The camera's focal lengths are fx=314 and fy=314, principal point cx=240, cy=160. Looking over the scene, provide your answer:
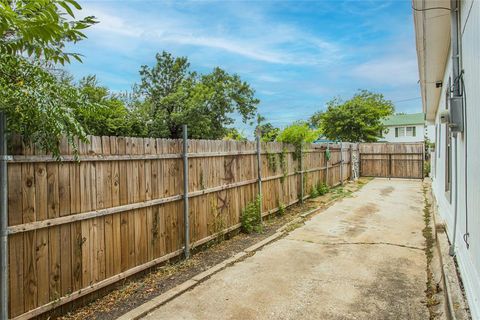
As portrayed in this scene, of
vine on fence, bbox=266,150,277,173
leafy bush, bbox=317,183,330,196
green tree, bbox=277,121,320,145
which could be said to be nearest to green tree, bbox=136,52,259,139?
leafy bush, bbox=317,183,330,196

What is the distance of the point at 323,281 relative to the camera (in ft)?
13.3

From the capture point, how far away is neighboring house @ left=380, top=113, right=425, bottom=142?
37.0 meters

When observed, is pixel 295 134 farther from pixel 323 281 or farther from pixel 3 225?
pixel 3 225

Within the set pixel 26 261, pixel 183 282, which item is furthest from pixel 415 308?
pixel 26 261

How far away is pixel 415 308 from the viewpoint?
3.31m

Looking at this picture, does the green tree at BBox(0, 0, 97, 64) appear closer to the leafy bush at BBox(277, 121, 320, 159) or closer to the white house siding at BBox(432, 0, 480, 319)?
the white house siding at BBox(432, 0, 480, 319)

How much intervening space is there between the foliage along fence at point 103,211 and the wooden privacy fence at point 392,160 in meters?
13.9

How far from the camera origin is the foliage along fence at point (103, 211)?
2.82 m

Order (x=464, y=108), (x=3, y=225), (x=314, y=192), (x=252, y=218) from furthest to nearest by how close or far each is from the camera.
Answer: (x=314, y=192)
(x=252, y=218)
(x=464, y=108)
(x=3, y=225)

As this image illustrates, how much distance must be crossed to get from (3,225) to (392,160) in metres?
18.0

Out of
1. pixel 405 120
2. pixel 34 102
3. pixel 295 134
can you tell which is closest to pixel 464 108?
pixel 34 102

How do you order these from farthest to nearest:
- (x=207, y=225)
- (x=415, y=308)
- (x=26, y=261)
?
(x=207, y=225) → (x=415, y=308) → (x=26, y=261)

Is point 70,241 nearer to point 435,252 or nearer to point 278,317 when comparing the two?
point 278,317

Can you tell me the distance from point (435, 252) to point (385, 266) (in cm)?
106
